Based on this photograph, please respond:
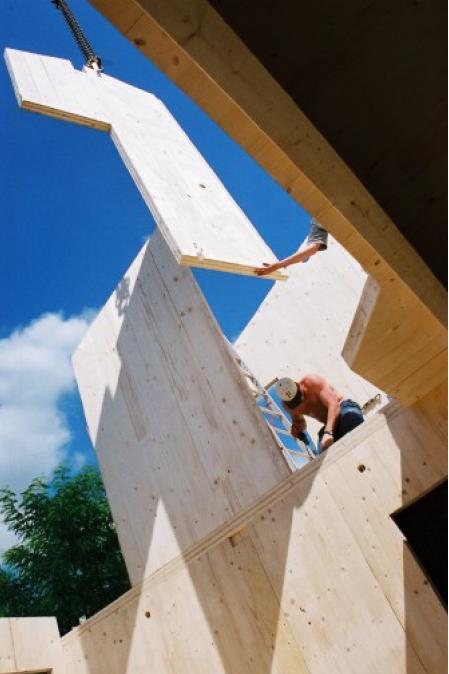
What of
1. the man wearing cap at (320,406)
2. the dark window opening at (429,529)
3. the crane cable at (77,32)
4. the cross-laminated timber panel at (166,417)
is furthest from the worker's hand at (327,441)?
the crane cable at (77,32)

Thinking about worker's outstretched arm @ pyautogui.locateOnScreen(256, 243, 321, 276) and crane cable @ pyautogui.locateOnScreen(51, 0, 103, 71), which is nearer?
worker's outstretched arm @ pyautogui.locateOnScreen(256, 243, 321, 276)

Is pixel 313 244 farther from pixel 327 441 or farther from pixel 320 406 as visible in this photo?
pixel 327 441

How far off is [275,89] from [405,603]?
3028 mm

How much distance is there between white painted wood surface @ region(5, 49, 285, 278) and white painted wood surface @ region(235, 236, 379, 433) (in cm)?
222

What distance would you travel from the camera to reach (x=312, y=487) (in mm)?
3609

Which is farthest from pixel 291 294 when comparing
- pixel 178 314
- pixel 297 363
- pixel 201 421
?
pixel 201 421

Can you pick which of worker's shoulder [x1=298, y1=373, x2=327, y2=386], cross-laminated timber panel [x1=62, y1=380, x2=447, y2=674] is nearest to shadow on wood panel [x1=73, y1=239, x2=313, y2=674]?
cross-laminated timber panel [x1=62, y1=380, x2=447, y2=674]

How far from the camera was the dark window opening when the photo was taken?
9.96ft

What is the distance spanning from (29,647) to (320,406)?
3.60 m

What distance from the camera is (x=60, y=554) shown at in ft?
42.4

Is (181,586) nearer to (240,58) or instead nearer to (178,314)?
(178,314)

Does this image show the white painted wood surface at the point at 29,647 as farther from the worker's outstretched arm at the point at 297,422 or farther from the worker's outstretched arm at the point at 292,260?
the worker's outstretched arm at the point at 292,260

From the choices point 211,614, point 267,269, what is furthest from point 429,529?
point 267,269

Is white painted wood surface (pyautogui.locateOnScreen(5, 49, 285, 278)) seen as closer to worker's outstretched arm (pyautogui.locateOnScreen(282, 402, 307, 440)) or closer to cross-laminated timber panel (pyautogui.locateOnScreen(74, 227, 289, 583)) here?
cross-laminated timber panel (pyautogui.locateOnScreen(74, 227, 289, 583))
